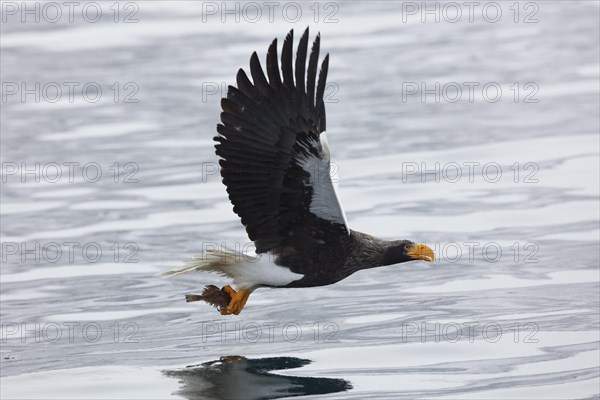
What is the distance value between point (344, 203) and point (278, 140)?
4.46 meters

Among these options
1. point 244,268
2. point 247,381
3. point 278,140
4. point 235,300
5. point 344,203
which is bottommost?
point 247,381

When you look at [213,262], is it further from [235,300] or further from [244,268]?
[235,300]

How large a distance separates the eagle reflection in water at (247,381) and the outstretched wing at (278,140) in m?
1.01

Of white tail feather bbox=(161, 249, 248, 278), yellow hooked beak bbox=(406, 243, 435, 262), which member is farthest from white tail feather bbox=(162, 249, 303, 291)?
yellow hooked beak bbox=(406, 243, 435, 262)

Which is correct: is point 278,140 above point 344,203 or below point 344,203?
above

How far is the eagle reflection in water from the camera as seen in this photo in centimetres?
822

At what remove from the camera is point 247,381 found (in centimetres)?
847

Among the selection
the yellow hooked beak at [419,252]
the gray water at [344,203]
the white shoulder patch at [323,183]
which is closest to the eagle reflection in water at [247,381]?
the gray water at [344,203]

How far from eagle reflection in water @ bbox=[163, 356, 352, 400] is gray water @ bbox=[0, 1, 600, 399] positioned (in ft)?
0.07

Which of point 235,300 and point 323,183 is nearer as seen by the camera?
point 323,183

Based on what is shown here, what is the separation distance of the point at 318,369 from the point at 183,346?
42.9 inches

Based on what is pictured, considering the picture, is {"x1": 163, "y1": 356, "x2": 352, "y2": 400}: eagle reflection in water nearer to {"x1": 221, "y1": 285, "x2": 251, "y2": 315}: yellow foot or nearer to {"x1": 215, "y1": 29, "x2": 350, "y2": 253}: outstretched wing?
{"x1": 221, "y1": 285, "x2": 251, "y2": 315}: yellow foot

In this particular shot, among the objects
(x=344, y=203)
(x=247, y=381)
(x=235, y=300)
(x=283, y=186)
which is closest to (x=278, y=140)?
(x=283, y=186)

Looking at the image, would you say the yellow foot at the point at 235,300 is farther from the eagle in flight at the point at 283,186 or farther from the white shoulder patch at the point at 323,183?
the white shoulder patch at the point at 323,183
